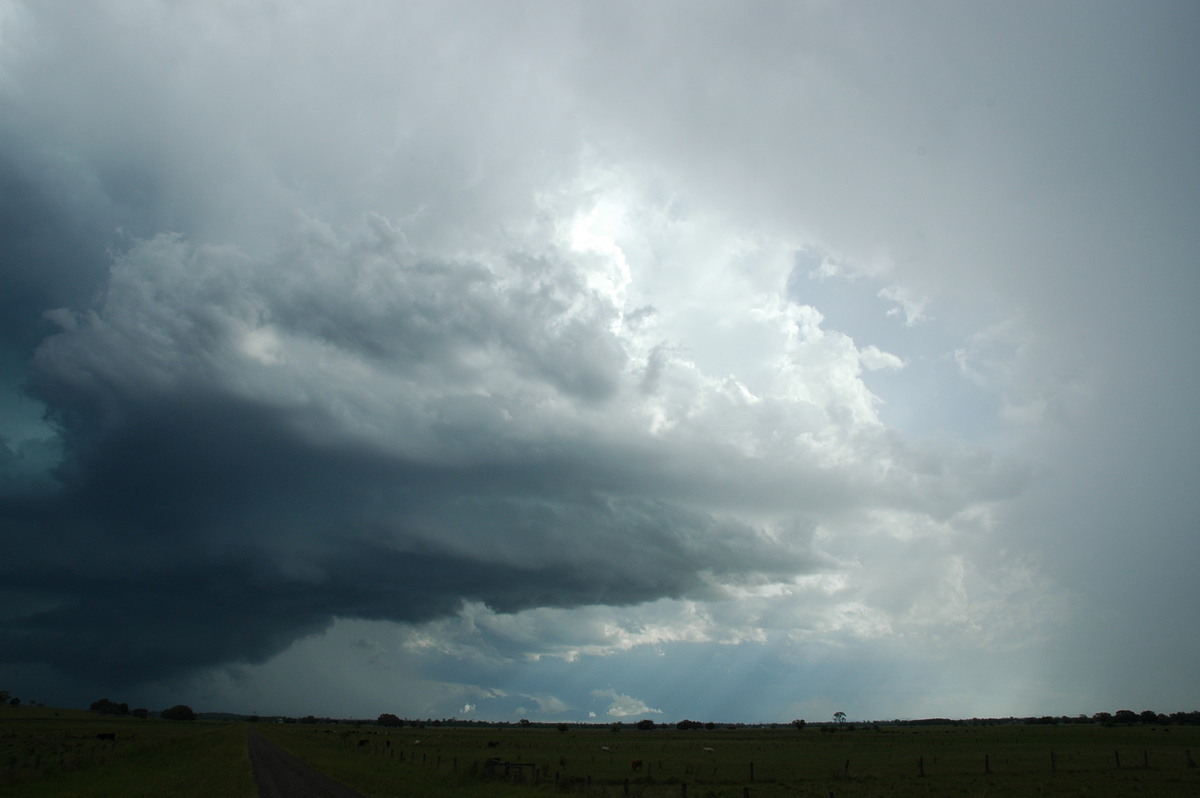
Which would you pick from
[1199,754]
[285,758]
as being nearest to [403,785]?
[285,758]

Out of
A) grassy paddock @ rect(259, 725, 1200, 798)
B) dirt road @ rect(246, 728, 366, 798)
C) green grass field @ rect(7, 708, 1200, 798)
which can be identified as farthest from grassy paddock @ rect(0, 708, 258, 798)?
grassy paddock @ rect(259, 725, 1200, 798)

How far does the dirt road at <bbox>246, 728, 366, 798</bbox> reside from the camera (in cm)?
3676

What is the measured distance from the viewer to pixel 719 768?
199 ft

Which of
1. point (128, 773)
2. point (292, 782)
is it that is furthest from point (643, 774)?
point (128, 773)

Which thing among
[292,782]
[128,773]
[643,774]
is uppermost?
[292,782]

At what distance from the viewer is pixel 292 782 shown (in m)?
42.7

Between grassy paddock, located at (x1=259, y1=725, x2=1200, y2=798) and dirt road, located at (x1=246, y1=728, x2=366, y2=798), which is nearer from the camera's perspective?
dirt road, located at (x1=246, y1=728, x2=366, y2=798)

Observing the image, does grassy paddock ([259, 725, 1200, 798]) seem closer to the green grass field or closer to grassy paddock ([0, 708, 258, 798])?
the green grass field

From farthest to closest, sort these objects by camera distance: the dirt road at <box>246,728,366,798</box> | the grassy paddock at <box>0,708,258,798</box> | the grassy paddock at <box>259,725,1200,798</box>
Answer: the grassy paddock at <box>259,725,1200,798</box> → the grassy paddock at <box>0,708,258,798</box> → the dirt road at <box>246,728,366,798</box>

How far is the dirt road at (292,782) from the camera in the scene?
36.8 meters

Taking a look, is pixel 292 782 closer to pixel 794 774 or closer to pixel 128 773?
pixel 128 773

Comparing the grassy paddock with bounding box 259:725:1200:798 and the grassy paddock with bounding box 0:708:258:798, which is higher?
the grassy paddock with bounding box 259:725:1200:798

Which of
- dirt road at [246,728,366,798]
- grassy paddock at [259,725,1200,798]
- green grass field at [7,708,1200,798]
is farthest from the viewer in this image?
grassy paddock at [259,725,1200,798]

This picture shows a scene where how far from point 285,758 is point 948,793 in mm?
56000
